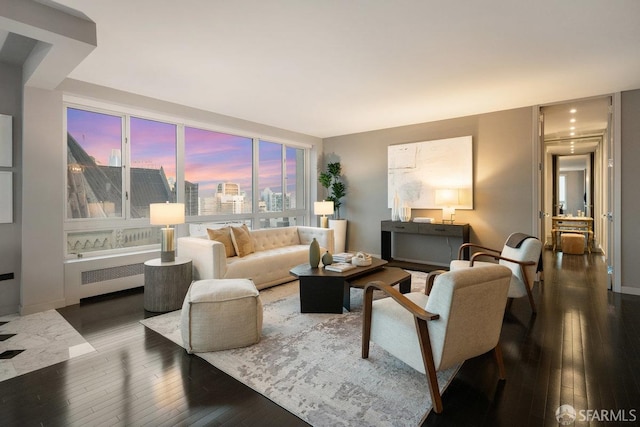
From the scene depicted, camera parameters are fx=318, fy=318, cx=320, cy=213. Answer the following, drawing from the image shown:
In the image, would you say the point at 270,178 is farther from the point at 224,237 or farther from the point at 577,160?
the point at 577,160

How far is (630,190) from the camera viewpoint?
432cm

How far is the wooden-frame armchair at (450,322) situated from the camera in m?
1.85

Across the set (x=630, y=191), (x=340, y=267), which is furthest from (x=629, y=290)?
(x=340, y=267)

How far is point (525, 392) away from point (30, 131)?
5.17 metres

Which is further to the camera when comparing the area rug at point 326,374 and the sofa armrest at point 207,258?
the sofa armrest at point 207,258

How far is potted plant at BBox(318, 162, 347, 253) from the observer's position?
6.94 m

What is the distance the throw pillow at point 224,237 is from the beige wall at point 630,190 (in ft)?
17.7

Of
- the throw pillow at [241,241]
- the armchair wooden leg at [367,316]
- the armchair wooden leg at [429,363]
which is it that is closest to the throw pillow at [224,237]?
the throw pillow at [241,241]

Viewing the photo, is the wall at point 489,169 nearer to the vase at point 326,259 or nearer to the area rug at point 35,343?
the vase at point 326,259

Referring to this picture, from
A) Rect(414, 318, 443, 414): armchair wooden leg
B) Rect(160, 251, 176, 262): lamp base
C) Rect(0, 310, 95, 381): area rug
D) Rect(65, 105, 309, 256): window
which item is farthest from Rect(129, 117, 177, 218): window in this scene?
Rect(414, 318, 443, 414): armchair wooden leg

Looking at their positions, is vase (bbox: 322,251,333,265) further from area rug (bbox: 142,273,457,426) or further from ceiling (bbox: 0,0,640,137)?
ceiling (bbox: 0,0,640,137)

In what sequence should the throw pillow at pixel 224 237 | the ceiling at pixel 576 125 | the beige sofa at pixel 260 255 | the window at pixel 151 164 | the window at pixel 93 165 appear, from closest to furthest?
the beige sofa at pixel 260 255 < the window at pixel 93 165 < the throw pillow at pixel 224 237 < the window at pixel 151 164 < the ceiling at pixel 576 125

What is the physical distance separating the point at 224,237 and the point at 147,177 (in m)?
1.55

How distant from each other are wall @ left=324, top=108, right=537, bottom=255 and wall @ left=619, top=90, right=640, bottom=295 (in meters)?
1.03
